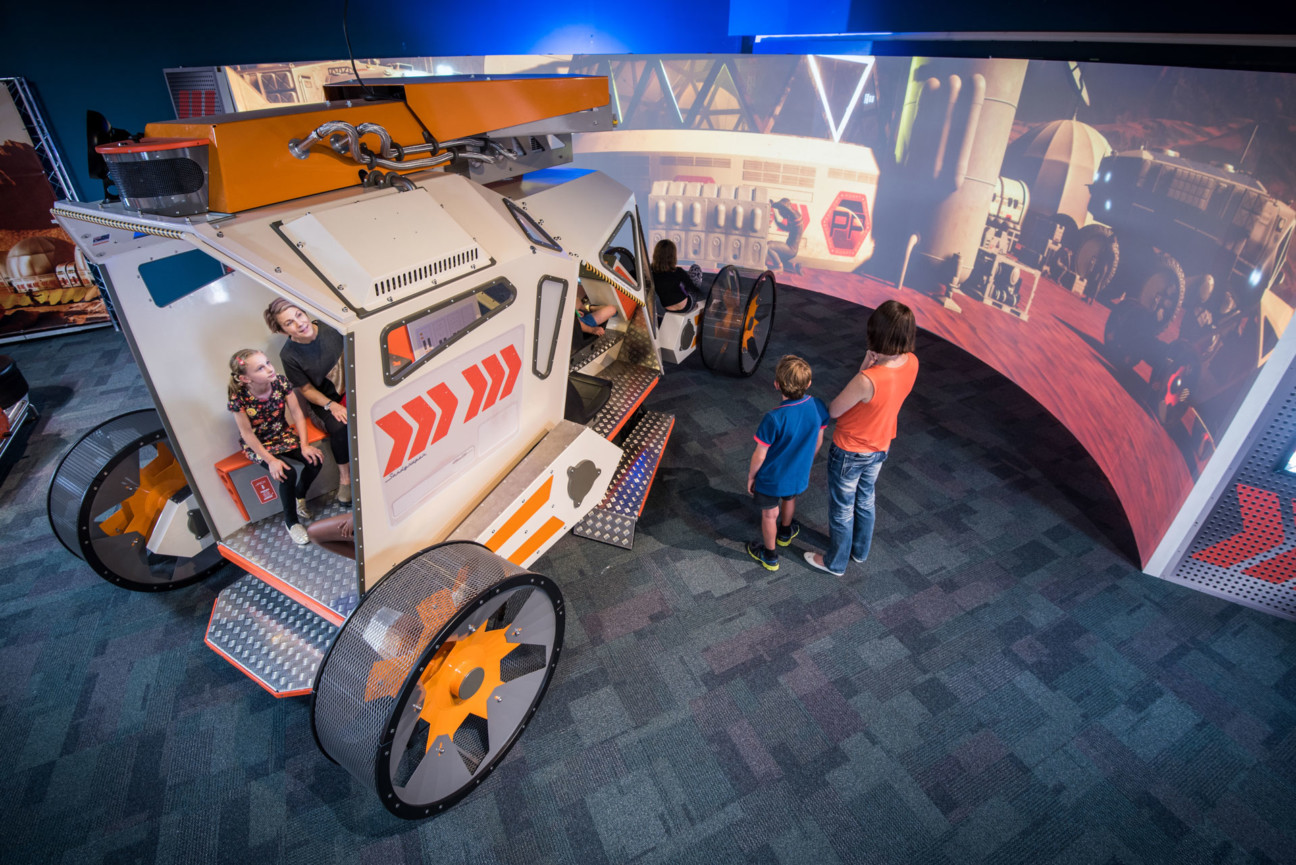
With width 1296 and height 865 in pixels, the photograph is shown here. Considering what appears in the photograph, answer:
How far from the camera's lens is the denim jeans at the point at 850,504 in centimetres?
332

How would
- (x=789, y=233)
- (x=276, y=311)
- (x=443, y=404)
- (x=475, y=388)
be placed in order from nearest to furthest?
(x=443, y=404) → (x=475, y=388) → (x=276, y=311) → (x=789, y=233)

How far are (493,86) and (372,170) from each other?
37.7 inches

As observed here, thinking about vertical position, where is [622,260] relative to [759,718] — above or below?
above

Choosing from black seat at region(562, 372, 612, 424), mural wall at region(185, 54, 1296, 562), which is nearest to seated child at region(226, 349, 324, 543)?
black seat at region(562, 372, 612, 424)

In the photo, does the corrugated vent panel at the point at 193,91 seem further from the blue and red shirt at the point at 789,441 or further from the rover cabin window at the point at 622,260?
the blue and red shirt at the point at 789,441

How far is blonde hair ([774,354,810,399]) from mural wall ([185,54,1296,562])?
2493mm

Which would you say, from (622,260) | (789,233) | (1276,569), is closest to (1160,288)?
(1276,569)

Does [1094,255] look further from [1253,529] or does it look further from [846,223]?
[846,223]

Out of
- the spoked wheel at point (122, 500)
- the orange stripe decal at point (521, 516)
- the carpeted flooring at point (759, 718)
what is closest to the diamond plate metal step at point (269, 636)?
the carpeted flooring at point (759, 718)

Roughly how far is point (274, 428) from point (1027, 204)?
6.32m

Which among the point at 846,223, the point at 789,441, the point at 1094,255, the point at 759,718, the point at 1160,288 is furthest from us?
the point at 846,223

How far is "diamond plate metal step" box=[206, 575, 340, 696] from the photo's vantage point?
9.30 feet

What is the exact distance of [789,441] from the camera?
326cm

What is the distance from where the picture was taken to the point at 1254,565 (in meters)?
3.52
